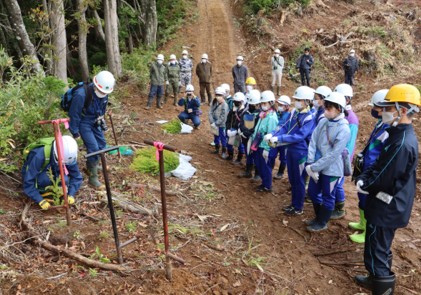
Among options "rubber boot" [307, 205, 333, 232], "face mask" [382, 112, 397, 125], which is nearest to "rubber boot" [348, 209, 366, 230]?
"rubber boot" [307, 205, 333, 232]

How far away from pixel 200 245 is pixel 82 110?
290 centimetres

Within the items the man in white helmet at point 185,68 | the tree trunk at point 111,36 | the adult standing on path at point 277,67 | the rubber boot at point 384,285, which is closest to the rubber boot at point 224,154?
the rubber boot at point 384,285

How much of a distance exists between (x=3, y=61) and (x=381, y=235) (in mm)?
6147

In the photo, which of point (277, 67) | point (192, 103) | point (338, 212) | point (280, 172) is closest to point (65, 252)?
point (338, 212)

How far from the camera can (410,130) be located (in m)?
3.87

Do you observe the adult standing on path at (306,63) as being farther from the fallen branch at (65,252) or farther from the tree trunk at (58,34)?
the fallen branch at (65,252)

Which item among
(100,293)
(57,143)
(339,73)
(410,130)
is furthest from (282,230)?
(339,73)

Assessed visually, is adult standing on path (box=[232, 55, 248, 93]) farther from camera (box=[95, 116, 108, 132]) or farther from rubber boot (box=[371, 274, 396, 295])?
rubber boot (box=[371, 274, 396, 295])

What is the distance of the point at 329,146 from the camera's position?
527cm

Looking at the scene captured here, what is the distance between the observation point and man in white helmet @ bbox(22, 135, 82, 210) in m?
4.94

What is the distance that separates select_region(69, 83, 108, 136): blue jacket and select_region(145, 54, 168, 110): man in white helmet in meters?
7.16

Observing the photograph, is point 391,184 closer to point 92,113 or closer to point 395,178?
point 395,178

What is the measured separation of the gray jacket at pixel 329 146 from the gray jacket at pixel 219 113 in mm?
3663

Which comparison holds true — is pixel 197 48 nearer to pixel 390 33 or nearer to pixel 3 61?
pixel 390 33
